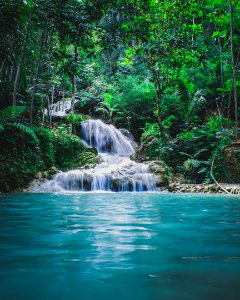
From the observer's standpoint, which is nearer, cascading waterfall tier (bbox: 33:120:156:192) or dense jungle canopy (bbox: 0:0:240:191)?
dense jungle canopy (bbox: 0:0:240:191)

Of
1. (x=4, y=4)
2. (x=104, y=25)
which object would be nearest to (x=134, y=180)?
(x=104, y=25)

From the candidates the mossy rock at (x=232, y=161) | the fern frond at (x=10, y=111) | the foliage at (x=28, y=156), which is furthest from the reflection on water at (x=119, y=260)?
the mossy rock at (x=232, y=161)

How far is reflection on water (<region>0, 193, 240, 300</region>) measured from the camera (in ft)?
5.25

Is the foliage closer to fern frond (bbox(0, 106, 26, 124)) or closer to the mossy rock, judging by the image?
fern frond (bbox(0, 106, 26, 124))

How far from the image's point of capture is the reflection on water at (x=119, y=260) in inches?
63.0

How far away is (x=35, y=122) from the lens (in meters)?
14.4

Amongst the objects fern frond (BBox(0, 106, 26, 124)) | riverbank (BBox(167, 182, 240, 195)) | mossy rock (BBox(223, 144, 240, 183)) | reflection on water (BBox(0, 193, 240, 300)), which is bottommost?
riverbank (BBox(167, 182, 240, 195))

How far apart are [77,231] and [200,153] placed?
12034 millimetres

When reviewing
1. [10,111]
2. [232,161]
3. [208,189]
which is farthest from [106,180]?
[232,161]

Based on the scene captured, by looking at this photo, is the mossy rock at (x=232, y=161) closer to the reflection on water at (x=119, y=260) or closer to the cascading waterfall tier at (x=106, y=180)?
the cascading waterfall tier at (x=106, y=180)

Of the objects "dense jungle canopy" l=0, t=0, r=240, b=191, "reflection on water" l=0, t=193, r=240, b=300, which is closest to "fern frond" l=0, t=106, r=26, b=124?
"dense jungle canopy" l=0, t=0, r=240, b=191

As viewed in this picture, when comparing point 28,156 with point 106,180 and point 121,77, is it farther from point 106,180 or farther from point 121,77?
point 121,77

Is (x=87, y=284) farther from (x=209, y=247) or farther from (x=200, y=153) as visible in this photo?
(x=200, y=153)

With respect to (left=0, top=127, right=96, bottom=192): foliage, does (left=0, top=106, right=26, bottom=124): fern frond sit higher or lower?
higher
